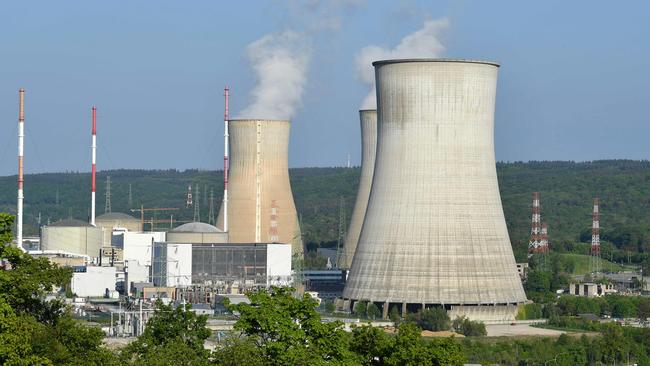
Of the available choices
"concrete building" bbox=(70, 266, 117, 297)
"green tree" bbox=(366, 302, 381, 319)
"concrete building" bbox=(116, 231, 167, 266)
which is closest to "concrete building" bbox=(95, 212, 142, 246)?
"concrete building" bbox=(116, 231, 167, 266)

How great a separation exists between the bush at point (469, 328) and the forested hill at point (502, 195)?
90.5 feet

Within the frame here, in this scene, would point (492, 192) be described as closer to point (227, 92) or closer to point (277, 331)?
point (227, 92)

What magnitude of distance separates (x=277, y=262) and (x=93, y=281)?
584cm

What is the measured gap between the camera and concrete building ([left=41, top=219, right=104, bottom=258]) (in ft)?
193

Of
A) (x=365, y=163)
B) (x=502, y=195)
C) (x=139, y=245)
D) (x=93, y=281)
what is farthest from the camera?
(x=502, y=195)

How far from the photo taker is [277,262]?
50875mm

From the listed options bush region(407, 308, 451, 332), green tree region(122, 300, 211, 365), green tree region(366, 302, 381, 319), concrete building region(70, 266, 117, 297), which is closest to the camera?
green tree region(122, 300, 211, 365)

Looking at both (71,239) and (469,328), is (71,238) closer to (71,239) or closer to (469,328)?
(71,239)

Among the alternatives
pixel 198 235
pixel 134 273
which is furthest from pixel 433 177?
pixel 134 273

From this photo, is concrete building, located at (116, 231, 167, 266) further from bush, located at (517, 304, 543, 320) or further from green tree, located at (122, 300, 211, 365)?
green tree, located at (122, 300, 211, 365)

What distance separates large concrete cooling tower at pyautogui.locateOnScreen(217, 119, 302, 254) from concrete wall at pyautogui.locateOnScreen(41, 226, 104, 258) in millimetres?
6552

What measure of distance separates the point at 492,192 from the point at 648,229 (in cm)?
4712

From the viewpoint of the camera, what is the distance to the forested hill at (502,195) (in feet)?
298

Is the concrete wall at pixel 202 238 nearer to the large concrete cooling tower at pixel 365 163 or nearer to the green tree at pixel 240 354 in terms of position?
the large concrete cooling tower at pixel 365 163
